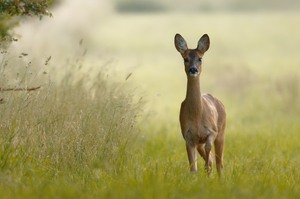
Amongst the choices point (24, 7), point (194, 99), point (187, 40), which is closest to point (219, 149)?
point (194, 99)

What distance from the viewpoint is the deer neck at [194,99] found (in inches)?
363

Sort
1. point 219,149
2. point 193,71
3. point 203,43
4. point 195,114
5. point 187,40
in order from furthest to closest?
point 187,40, point 219,149, point 203,43, point 195,114, point 193,71

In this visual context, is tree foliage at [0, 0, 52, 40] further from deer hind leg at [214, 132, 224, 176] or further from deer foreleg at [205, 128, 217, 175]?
deer hind leg at [214, 132, 224, 176]

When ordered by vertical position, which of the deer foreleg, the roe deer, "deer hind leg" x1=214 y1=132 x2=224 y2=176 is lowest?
"deer hind leg" x1=214 y1=132 x2=224 y2=176

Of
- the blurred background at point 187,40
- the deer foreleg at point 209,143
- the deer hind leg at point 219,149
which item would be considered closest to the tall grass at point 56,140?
the deer foreleg at point 209,143

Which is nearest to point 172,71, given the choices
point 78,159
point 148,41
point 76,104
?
point 148,41

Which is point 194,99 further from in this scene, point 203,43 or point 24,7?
point 24,7

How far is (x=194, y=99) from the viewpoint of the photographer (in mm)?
9281

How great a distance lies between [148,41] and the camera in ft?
163

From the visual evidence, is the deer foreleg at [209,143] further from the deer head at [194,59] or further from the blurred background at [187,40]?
the blurred background at [187,40]

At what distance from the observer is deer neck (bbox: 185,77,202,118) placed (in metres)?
9.23

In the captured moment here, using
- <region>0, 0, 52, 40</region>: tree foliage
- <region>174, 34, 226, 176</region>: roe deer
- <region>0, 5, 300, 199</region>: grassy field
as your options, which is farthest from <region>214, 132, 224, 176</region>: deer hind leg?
<region>0, 0, 52, 40</region>: tree foliage

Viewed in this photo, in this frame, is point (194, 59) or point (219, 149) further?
point (219, 149)

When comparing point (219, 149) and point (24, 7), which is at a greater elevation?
point (24, 7)
